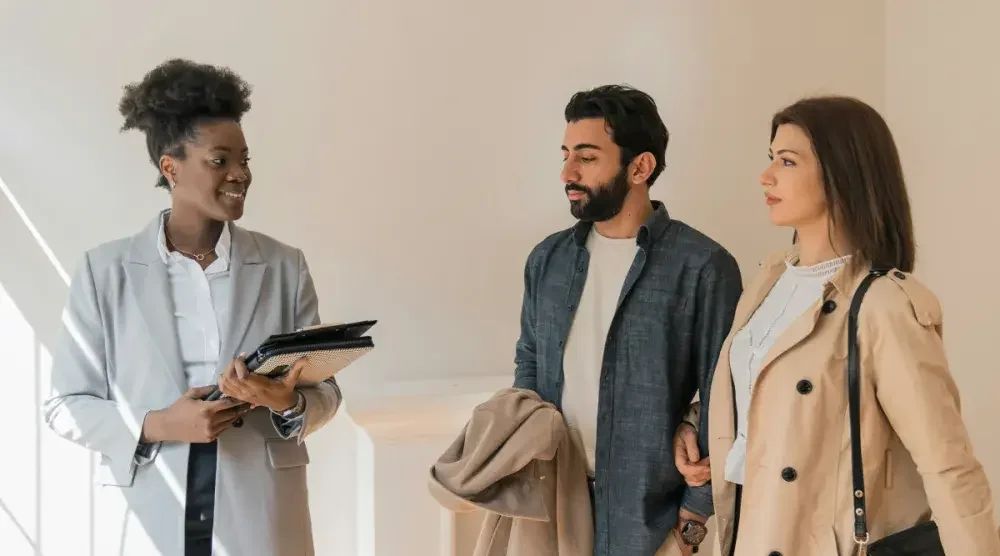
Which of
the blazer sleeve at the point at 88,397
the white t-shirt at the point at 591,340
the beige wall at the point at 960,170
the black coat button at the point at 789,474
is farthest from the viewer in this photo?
the beige wall at the point at 960,170

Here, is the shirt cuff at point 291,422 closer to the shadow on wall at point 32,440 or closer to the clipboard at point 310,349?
the clipboard at point 310,349

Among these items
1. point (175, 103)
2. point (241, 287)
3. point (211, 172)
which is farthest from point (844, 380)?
point (175, 103)

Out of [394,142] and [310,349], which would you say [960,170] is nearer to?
[394,142]

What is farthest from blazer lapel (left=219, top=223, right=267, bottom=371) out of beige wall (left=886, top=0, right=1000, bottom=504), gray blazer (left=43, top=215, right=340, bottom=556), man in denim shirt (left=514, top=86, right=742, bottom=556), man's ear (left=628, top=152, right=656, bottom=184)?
beige wall (left=886, top=0, right=1000, bottom=504)

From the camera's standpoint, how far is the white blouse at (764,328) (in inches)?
65.6

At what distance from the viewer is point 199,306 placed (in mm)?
1858

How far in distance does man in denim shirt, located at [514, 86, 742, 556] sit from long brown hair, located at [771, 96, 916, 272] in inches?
15.1

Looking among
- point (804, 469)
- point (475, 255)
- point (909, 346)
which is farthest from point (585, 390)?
point (475, 255)

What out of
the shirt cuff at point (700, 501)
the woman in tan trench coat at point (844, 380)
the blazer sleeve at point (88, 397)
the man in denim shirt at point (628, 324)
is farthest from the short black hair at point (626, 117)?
the blazer sleeve at point (88, 397)

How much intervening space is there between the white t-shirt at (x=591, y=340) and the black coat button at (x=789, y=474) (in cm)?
50

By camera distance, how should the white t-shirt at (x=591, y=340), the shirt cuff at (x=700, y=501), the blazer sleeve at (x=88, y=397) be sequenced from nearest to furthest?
1. the blazer sleeve at (x=88, y=397)
2. the shirt cuff at (x=700, y=501)
3. the white t-shirt at (x=591, y=340)

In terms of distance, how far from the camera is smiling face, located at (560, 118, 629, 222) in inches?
78.8

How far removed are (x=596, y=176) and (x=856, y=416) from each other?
799 millimetres

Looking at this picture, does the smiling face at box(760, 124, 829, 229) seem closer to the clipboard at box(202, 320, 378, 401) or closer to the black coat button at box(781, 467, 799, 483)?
the black coat button at box(781, 467, 799, 483)
